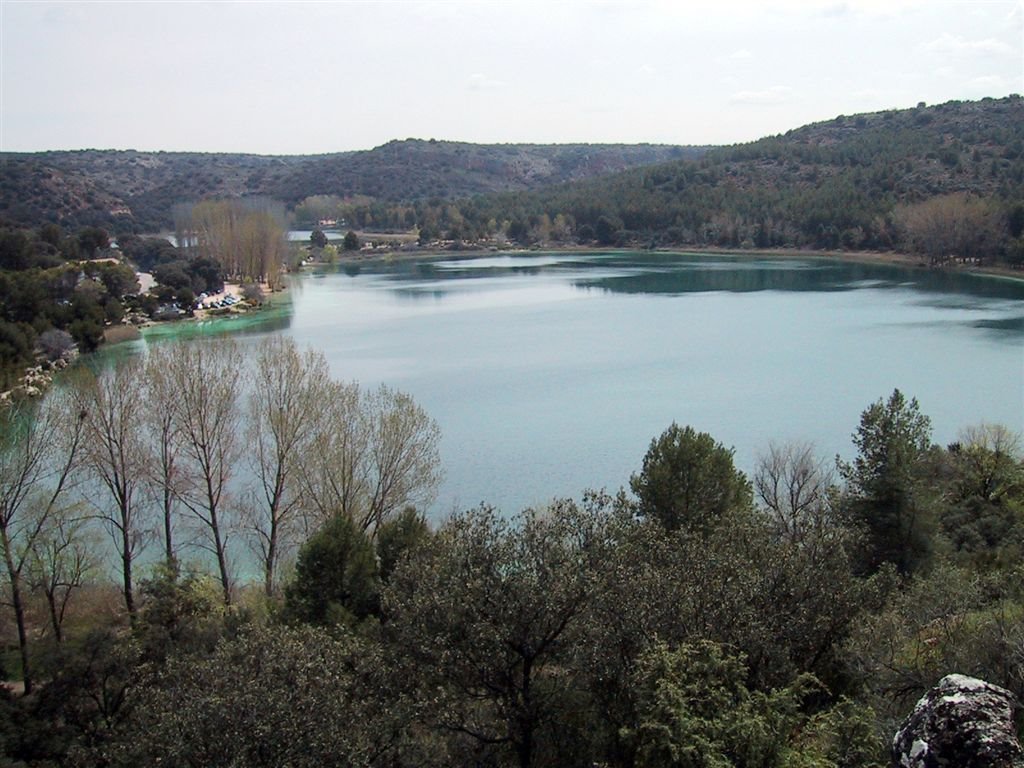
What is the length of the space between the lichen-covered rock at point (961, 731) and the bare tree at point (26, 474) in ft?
36.0

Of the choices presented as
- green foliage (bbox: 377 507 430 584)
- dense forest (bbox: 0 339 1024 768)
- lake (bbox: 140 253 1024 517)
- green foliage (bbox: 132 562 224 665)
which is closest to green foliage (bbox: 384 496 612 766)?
dense forest (bbox: 0 339 1024 768)

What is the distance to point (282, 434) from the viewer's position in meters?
17.2

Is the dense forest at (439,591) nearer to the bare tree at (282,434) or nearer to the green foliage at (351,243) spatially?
the bare tree at (282,434)

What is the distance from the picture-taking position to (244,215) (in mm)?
69938

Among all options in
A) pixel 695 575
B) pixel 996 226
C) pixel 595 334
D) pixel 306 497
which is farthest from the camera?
pixel 996 226

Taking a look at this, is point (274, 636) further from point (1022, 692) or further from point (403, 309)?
point (403, 309)

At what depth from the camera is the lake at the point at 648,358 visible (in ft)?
80.6

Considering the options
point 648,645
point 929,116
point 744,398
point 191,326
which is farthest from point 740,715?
point 929,116

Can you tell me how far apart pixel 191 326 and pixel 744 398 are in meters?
29.4

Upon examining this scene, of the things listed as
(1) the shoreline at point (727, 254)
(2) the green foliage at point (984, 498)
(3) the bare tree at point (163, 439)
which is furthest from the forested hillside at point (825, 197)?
(3) the bare tree at point (163, 439)

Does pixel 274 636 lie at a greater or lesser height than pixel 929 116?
lesser

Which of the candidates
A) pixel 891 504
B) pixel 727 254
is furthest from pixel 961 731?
pixel 727 254

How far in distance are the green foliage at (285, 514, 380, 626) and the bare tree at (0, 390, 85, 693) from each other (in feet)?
11.6

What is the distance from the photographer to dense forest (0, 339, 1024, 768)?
23.2ft
